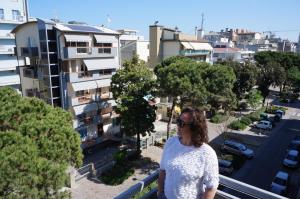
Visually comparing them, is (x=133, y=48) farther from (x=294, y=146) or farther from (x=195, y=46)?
(x=294, y=146)

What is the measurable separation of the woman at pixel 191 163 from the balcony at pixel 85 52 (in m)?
18.5

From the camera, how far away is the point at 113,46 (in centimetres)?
2438

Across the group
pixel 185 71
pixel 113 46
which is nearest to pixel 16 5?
pixel 113 46

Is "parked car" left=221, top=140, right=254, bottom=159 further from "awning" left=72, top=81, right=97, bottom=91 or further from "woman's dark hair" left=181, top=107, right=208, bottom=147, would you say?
"woman's dark hair" left=181, top=107, right=208, bottom=147

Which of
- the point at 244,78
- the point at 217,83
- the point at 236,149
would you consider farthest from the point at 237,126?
the point at 217,83

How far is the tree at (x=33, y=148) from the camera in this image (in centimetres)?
689

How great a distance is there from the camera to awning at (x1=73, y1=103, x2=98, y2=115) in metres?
21.4

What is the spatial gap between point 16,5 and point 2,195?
104 ft

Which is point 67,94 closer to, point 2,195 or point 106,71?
point 106,71

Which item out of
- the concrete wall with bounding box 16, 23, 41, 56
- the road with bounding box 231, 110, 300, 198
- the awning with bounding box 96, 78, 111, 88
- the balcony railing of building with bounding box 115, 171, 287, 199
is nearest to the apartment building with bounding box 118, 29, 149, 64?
the awning with bounding box 96, 78, 111, 88

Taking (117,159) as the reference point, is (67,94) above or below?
above

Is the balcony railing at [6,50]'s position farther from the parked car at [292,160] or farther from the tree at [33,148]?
the parked car at [292,160]

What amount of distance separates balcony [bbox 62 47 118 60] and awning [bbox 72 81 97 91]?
2247 millimetres

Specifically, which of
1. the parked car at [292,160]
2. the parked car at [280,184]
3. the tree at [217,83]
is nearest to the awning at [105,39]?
the tree at [217,83]
